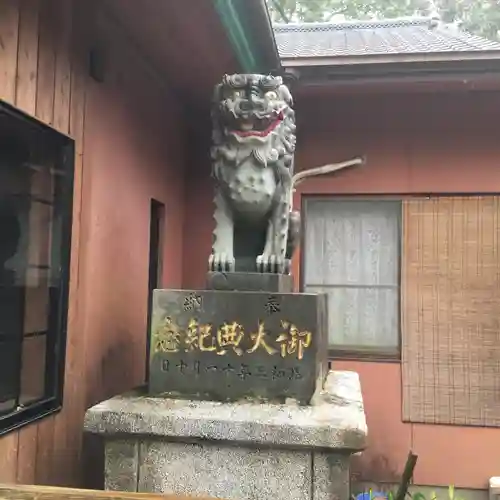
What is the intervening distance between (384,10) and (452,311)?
394 inches

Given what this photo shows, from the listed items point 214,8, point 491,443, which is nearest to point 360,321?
point 491,443

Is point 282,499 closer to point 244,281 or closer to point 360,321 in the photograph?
point 244,281

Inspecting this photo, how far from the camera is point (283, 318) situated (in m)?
3.02

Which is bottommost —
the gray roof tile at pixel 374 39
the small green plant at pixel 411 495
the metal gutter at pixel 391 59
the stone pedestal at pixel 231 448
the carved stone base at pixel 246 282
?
the small green plant at pixel 411 495

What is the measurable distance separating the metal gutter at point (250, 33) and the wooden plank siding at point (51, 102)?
87 cm

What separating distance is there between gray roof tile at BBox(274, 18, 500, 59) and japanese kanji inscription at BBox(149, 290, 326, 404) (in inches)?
90.3

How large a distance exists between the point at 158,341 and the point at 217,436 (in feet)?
2.21

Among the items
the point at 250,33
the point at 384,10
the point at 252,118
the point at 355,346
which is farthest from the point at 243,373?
the point at 384,10

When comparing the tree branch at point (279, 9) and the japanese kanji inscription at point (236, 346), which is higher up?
the tree branch at point (279, 9)

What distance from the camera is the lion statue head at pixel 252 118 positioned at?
127 inches

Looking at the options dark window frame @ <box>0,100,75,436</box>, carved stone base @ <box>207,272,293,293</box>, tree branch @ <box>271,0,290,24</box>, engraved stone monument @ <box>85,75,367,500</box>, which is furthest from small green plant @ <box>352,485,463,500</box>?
tree branch @ <box>271,0,290,24</box>

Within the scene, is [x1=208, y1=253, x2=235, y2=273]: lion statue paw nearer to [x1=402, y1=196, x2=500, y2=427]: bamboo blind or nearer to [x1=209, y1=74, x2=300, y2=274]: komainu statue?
[x1=209, y1=74, x2=300, y2=274]: komainu statue

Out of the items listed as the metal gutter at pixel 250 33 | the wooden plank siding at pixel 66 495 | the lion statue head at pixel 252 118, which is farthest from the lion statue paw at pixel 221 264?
the wooden plank siding at pixel 66 495

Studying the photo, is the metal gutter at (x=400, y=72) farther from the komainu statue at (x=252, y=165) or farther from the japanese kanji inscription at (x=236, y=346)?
the japanese kanji inscription at (x=236, y=346)
